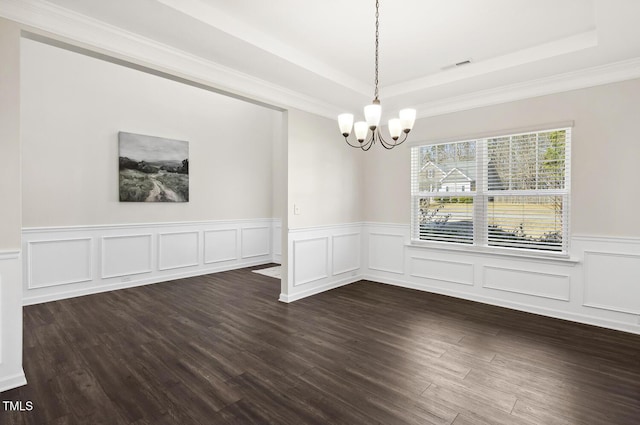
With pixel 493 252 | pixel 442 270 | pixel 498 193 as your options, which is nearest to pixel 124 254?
pixel 442 270

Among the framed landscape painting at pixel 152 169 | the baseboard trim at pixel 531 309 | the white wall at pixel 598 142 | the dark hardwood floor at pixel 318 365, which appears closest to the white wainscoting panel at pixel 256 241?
the framed landscape painting at pixel 152 169

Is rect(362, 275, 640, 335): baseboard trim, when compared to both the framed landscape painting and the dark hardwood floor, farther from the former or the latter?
the framed landscape painting

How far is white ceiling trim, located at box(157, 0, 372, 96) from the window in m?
1.73

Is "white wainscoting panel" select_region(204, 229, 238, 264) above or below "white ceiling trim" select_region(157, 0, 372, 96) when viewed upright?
below

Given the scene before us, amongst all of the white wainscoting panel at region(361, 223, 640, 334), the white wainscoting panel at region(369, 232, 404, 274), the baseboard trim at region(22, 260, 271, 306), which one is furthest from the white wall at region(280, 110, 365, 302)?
the baseboard trim at region(22, 260, 271, 306)

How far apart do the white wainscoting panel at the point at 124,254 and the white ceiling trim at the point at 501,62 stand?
393 cm

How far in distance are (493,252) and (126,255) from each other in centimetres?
528

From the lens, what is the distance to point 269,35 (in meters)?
3.20

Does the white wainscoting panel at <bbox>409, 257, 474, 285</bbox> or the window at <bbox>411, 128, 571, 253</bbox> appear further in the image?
the white wainscoting panel at <bbox>409, 257, 474, 285</bbox>

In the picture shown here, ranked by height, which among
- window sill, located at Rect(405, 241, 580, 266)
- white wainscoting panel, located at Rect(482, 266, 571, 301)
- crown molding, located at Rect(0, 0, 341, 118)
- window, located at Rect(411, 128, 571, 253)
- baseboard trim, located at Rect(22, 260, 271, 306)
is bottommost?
baseboard trim, located at Rect(22, 260, 271, 306)

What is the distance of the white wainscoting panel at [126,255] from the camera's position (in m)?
4.94

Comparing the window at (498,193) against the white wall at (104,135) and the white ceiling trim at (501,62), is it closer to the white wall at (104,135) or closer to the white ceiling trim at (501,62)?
the white ceiling trim at (501,62)

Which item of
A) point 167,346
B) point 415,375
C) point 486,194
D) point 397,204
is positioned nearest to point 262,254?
point 397,204

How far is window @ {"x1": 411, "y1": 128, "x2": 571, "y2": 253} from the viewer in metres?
3.92
